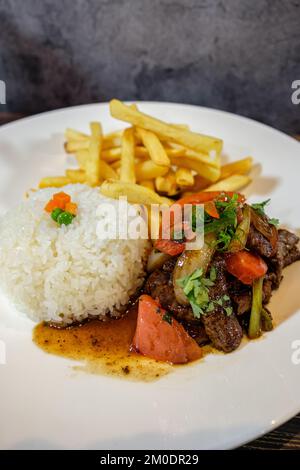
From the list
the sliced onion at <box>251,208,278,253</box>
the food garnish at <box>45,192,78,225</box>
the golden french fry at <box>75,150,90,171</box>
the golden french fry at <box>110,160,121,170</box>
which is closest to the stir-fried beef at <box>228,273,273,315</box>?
the sliced onion at <box>251,208,278,253</box>

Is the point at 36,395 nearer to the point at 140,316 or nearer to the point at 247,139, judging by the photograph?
the point at 140,316

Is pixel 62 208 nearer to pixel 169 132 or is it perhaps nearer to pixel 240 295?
pixel 169 132

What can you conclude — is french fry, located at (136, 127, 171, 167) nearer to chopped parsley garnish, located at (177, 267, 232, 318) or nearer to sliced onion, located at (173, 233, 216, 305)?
sliced onion, located at (173, 233, 216, 305)

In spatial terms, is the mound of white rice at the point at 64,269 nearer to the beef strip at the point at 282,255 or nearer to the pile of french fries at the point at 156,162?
the pile of french fries at the point at 156,162

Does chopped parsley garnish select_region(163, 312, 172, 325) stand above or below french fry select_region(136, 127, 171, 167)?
below

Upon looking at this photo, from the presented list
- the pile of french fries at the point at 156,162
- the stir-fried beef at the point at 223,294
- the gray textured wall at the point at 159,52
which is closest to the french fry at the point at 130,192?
the pile of french fries at the point at 156,162
